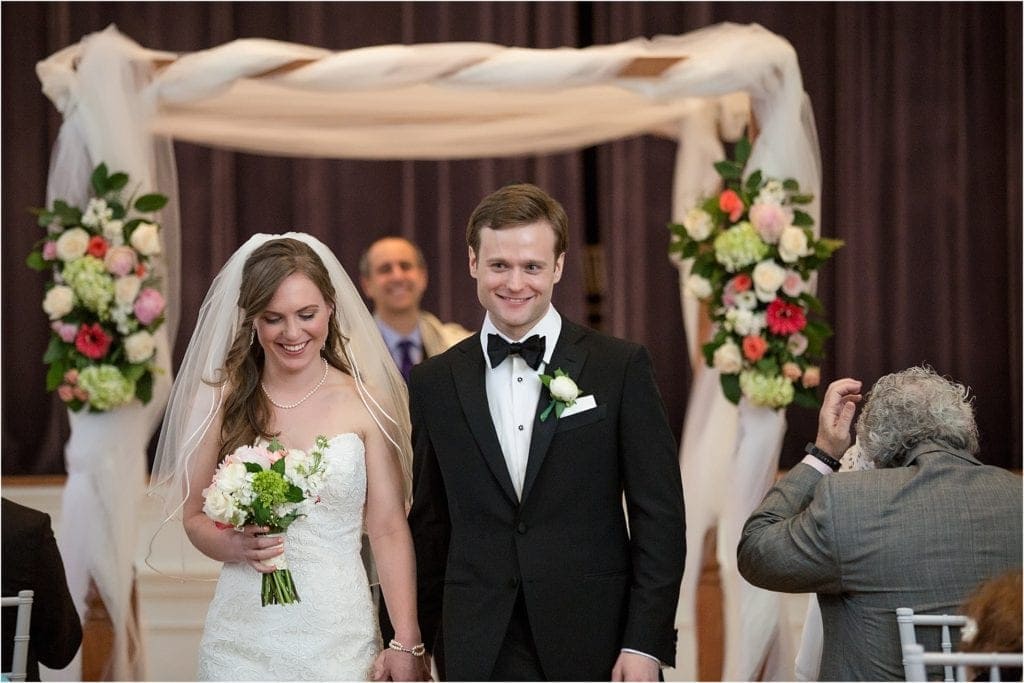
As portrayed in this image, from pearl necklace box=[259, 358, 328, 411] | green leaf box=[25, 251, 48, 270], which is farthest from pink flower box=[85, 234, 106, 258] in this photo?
pearl necklace box=[259, 358, 328, 411]

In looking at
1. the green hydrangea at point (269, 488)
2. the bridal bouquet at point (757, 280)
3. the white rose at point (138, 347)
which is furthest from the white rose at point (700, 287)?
the green hydrangea at point (269, 488)

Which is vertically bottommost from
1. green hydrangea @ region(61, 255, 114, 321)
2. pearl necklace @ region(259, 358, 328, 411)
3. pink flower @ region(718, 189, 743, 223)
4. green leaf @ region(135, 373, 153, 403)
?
green leaf @ region(135, 373, 153, 403)

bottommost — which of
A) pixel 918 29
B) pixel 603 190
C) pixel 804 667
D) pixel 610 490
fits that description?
pixel 804 667

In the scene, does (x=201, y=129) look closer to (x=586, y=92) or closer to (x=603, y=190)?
(x=586, y=92)

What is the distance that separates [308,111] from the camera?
5570mm

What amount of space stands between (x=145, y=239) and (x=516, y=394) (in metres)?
2.54

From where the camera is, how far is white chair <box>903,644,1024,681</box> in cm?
230

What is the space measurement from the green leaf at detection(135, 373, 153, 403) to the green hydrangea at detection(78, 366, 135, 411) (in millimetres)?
73

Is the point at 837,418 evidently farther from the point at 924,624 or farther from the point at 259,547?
the point at 259,547

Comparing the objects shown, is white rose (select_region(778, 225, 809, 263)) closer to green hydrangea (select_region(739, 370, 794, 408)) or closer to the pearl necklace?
green hydrangea (select_region(739, 370, 794, 408))

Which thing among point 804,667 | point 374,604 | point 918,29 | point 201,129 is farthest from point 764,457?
point 918,29

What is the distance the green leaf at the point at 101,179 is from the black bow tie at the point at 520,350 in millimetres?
2646

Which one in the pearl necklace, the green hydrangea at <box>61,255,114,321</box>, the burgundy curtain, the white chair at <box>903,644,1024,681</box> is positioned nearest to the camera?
the white chair at <box>903,644,1024,681</box>

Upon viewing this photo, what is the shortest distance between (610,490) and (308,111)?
3160mm
